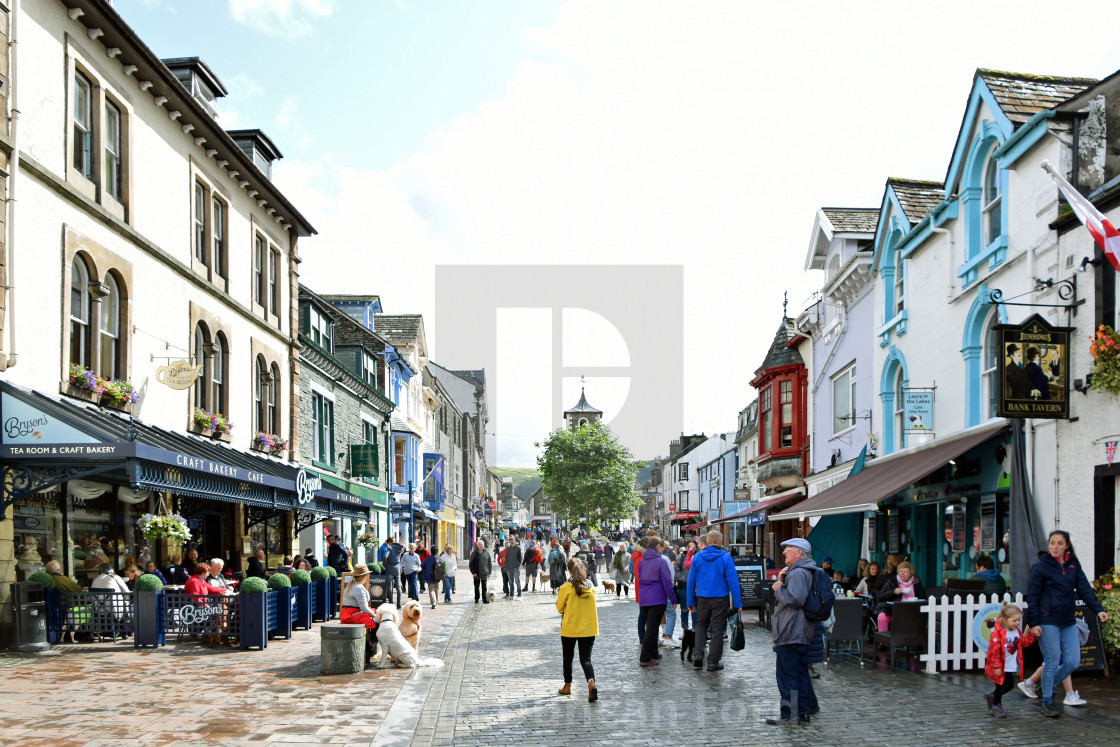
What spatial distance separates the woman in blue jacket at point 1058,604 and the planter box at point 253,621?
33.8 ft

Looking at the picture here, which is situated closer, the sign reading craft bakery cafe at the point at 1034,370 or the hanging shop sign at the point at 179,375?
the sign reading craft bakery cafe at the point at 1034,370

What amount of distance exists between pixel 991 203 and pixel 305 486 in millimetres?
13674

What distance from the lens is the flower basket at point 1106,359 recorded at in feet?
38.2

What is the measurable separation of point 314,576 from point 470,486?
5899 cm

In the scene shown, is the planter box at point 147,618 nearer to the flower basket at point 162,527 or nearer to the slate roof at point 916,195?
the flower basket at point 162,527

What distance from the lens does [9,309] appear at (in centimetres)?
1286

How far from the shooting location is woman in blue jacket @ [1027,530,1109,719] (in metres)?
9.35

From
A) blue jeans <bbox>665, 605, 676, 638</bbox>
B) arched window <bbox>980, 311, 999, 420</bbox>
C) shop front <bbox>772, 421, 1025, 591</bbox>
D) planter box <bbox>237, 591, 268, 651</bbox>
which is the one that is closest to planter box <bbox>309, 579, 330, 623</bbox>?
planter box <bbox>237, 591, 268, 651</bbox>

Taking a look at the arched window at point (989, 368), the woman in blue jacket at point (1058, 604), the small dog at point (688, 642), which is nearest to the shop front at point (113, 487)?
the small dog at point (688, 642)

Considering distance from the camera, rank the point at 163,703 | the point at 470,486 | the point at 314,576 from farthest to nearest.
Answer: the point at 470,486
the point at 314,576
the point at 163,703

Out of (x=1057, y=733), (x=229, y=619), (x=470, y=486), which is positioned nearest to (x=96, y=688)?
(x=229, y=619)

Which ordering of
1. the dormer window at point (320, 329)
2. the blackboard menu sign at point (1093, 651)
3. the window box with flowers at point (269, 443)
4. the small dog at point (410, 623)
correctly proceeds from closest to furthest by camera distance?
the blackboard menu sign at point (1093, 651) → the small dog at point (410, 623) → the window box with flowers at point (269, 443) → the dormer window at point (320, 329)

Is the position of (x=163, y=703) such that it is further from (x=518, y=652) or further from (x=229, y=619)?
(x=518, y=652)

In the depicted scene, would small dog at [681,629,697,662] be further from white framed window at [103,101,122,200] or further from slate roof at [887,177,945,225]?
white framed window at [103,101,122,200]
